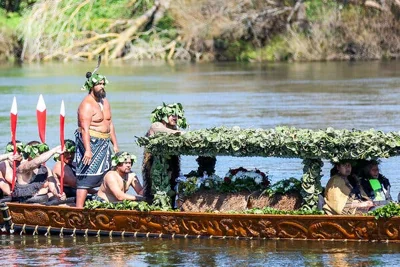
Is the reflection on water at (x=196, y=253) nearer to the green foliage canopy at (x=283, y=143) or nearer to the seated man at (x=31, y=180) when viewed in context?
the seated man at (x=31, y=180)

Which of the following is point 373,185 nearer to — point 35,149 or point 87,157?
point 87,157

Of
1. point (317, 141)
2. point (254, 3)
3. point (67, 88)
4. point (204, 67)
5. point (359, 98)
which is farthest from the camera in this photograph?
point (254, 3)

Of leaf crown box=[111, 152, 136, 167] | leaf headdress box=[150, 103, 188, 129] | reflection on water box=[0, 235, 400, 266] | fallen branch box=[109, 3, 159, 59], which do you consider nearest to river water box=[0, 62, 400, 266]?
reflection on water box=[0, 235, 400, 266]

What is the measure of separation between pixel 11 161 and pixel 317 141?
461 cm

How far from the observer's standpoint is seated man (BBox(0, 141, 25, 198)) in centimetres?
1644

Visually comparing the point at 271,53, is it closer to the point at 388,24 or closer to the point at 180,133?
the point at 388,24

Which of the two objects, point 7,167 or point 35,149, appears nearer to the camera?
point 35,149

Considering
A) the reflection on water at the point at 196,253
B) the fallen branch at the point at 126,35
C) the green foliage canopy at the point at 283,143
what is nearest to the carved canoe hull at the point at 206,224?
the reflection on water at the point at 196,253

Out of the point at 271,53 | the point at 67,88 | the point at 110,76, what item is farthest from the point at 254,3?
the point at 67,88

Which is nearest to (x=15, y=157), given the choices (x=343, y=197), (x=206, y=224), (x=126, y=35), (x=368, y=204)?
(x=206, y=224)

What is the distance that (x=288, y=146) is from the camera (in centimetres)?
1441

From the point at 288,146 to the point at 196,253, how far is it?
177 cm

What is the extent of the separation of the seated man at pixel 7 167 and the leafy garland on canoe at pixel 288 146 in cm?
209

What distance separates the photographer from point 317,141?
46.9 feet
